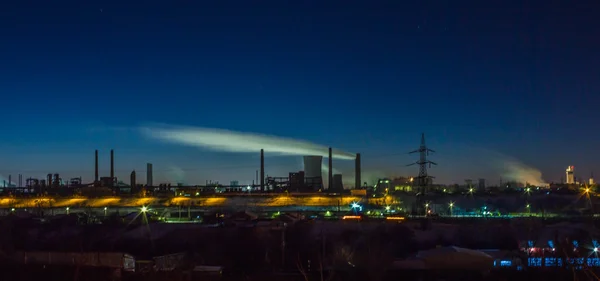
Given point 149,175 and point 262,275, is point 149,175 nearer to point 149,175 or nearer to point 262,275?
point 149,175

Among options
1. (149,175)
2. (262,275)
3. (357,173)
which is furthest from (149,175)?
(262,275)

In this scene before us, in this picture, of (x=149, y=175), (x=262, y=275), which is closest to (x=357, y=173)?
(x=149, y=175)

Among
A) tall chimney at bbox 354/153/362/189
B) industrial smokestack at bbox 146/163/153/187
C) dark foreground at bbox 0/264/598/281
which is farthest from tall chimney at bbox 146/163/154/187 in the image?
dark foreground at bbox 0/264/598/281

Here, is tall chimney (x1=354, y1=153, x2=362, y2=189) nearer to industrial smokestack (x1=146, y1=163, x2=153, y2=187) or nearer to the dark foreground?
industrial smokestack (x1=146, y1=163, x2=153, y2=187)

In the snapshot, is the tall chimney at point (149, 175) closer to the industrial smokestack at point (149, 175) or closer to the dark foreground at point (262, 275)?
the industrial smokestack at point (149, 175)

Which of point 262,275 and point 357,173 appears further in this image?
point 357,173

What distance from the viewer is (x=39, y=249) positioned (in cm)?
1891

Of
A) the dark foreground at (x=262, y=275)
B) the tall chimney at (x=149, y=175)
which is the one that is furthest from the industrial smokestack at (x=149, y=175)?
the dark foreground at (x=262, y=275)

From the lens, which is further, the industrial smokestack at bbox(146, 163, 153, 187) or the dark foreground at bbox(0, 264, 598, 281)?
the industrial smokestack at bbox(146, 163, 153, 187)

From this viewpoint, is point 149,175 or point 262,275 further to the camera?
point 149,175

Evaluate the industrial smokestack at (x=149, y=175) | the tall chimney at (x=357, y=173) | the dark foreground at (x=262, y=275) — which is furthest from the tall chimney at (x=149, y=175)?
the dark foreground at (x=262, y=275)

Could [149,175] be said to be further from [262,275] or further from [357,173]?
[262,275]

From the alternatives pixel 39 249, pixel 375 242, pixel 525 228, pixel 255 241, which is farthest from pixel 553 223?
pixel 39 249

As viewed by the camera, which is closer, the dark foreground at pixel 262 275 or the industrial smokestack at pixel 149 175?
the dark foreground at pixel 262 275
